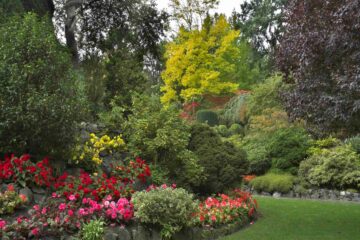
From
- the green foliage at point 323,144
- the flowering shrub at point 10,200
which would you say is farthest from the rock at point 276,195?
the flowering shrub at point 10,200

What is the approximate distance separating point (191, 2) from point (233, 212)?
2260 centimetres

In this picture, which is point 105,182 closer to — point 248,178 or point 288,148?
point 248,178

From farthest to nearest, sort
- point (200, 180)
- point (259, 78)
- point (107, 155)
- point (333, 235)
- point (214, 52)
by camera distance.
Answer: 1. point (259, 78)
2. point (214, 52)
3. point (200, 180)
4. point (107, 155)
5. point (333, 235)

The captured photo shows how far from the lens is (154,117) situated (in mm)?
9727

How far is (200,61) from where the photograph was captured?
81.6 ft

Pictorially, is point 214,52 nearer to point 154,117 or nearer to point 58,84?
point 154,117

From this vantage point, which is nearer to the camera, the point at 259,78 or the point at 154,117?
the point at 154,117

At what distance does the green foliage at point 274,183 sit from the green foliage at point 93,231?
33.9ft

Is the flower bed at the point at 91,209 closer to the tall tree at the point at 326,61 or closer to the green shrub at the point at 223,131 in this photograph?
the tall tree at the point at 326,61

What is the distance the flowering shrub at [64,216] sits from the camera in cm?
582

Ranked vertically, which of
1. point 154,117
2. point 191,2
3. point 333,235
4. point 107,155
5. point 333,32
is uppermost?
point 191,2

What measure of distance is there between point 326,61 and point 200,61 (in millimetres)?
17538

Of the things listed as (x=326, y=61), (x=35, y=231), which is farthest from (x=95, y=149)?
(x=326, y=61)

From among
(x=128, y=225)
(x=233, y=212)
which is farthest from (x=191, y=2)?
(x=128, y=225)
